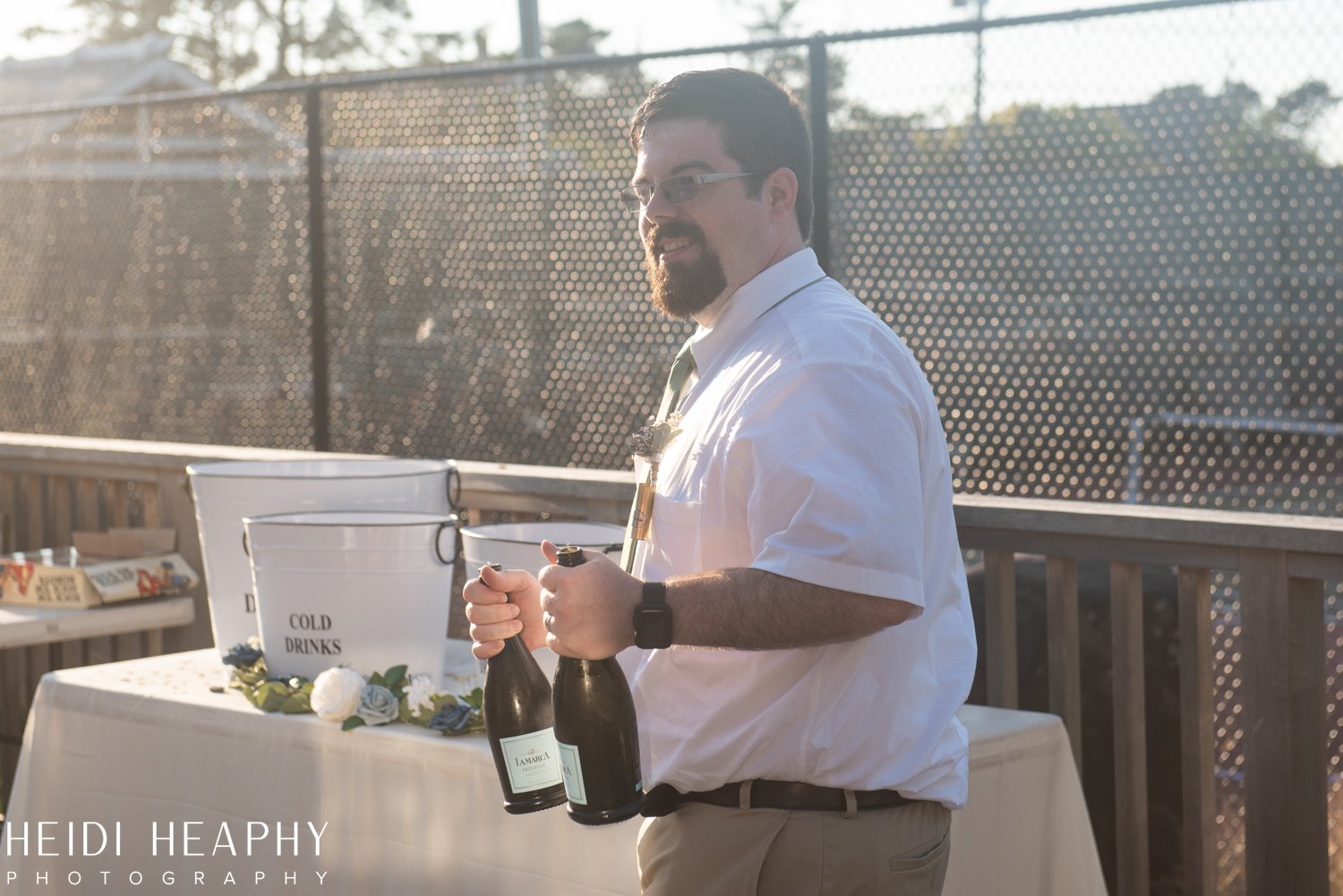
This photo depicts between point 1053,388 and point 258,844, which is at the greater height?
point 1053,388

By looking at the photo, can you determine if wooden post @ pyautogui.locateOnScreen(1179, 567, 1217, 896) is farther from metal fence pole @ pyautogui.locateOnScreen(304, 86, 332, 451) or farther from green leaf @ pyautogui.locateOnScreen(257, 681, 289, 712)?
metal fence pole @ pyautogui.locateOnScreen(304, 86, 332, 451)

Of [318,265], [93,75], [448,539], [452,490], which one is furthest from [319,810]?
[93,75]

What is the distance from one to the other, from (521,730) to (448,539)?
→ 869 mm

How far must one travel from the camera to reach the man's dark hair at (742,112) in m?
2.03

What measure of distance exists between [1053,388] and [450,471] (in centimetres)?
174

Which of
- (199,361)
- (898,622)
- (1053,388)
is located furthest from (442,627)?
(199,361)

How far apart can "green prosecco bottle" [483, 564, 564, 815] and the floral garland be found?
500mm

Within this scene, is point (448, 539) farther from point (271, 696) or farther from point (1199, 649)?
point (1199, 649)

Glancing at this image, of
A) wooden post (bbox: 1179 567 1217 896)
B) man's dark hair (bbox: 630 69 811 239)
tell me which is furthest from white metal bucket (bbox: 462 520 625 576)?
→ wooden post (bbox: 1179 567 1217 896)

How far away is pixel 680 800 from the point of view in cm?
203

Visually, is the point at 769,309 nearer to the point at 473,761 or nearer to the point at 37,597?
the point at 473,761

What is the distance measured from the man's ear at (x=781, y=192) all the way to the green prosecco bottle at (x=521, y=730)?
787 millimetres

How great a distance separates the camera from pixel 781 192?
2.08 m

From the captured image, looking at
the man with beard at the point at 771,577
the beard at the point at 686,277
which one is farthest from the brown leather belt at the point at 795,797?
the beard at the point at 686,277
